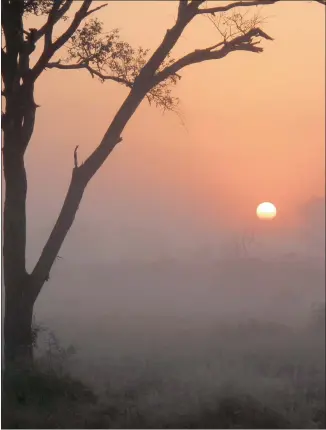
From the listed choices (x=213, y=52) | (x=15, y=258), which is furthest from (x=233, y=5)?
(x=15, y=258)

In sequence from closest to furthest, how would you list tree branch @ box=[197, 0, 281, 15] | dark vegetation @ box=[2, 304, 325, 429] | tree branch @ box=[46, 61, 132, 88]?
dark vegetation @ box=[2, 304, 325, 429] < tree branch @ box=[197, 0, 281, 15] < tree branch @ box=[46, 61, 132, 88]

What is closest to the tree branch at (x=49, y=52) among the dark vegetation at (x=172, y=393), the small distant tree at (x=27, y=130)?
the small distant tree at (x=27, y=130)

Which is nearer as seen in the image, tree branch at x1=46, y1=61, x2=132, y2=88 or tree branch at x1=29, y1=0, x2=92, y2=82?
tree branch at x1=29, y1=0, x2=92, y2=82

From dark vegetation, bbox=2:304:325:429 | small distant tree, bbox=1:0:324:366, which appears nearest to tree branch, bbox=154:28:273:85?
small distant tree, bbox=1:0:324:366

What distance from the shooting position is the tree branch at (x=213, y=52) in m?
11.7

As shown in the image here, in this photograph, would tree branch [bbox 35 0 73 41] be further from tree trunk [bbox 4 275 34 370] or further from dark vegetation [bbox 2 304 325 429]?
dark vegetation [bbox 2 304 325 429]

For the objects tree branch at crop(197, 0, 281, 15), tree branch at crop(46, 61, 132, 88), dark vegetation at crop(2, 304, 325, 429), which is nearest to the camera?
dark vegetation at crop(2, 304, 325, 429)

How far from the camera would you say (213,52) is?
39.0 feet

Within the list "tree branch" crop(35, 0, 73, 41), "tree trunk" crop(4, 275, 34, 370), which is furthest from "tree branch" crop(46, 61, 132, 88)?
"tree trunk" crop(4, 275, 34, 370)

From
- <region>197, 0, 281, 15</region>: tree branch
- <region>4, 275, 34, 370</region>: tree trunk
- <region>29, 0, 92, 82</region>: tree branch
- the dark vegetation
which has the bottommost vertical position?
the dark vegetation

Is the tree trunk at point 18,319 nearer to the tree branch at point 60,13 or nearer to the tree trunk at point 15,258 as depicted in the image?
the tree trunk at point 15,258

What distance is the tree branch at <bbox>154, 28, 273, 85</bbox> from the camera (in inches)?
462

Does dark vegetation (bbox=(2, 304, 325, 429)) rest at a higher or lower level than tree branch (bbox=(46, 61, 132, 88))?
lower

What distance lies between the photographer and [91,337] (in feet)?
47.5
